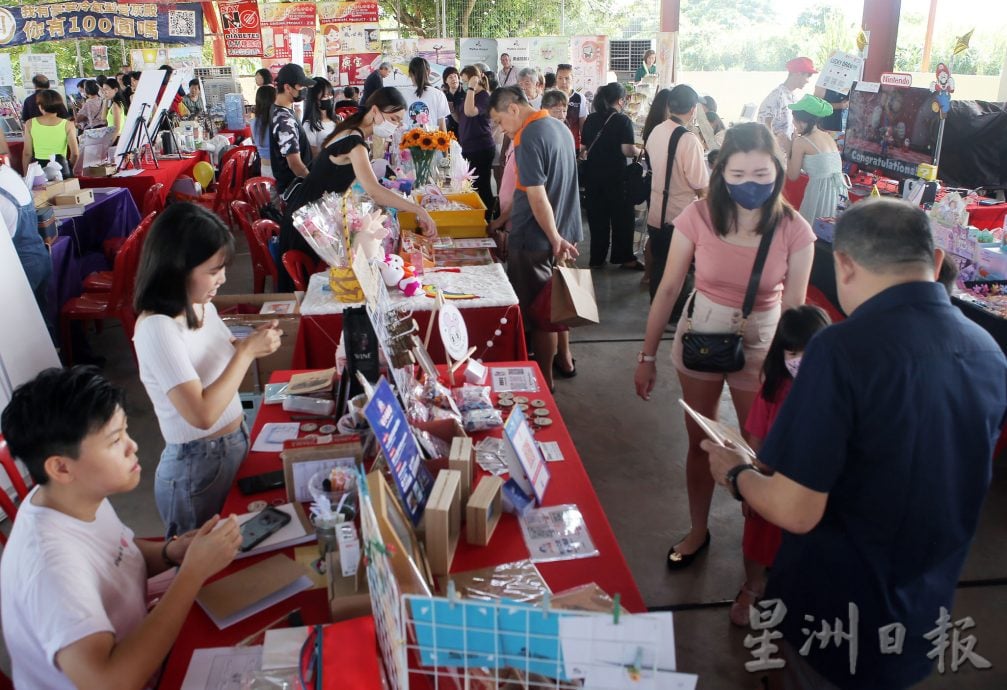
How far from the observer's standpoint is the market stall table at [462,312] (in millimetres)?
2943

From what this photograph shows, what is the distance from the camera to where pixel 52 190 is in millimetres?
5277

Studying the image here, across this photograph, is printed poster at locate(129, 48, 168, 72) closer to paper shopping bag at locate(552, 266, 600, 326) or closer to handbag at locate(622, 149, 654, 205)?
handbag at locate(622, 149, 654, 205)

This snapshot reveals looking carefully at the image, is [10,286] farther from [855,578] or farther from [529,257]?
[855,578]

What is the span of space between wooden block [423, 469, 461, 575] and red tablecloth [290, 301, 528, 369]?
1.51m

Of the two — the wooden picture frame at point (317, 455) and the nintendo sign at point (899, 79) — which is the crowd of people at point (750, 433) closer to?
the wooden picture frame at point (317, 455)

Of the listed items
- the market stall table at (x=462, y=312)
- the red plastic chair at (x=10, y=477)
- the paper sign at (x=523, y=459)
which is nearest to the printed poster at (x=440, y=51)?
the market stall table at (x=462, y=312)

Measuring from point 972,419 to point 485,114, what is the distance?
21.2 feet

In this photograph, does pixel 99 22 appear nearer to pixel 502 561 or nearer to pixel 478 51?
pixel 478 51

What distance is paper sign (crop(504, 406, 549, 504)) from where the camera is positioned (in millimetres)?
1635

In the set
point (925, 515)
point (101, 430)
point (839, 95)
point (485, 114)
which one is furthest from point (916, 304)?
point (485, 114)

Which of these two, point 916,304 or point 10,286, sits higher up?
point 916,304

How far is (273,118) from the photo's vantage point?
210 inches

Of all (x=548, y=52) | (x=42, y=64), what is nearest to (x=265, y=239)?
(x=548, y=52)

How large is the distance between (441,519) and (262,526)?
0.48 metres
